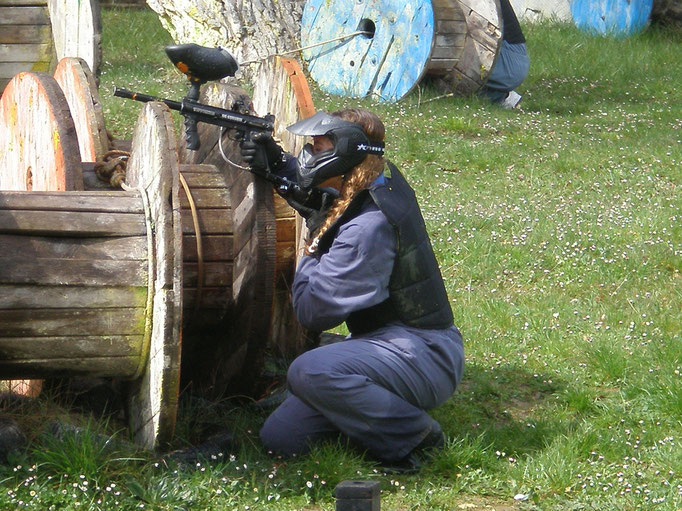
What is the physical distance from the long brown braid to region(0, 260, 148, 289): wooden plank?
2.36ft

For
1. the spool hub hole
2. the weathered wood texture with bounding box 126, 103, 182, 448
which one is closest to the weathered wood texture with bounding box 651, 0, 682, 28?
the spool hub hole

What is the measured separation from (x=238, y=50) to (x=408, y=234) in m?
6.76

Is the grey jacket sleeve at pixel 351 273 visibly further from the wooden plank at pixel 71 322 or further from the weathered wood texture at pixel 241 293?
the wooden plank at pixel 71 322

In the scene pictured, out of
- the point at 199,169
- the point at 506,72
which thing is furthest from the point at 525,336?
the point at 506,72

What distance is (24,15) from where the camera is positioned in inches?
400

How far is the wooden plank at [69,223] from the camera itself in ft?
13.1

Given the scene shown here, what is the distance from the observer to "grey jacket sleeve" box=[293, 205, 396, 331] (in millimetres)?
4035

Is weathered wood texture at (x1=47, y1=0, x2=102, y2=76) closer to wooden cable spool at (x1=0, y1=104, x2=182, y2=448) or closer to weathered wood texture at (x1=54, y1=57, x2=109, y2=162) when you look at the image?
weathered wood texture at (x1=54, y1=57, x2=109, y2=162)

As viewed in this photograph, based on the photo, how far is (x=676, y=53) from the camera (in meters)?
12.8

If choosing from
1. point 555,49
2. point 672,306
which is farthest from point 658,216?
point 555,49

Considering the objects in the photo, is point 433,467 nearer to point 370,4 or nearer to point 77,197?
point 77,197

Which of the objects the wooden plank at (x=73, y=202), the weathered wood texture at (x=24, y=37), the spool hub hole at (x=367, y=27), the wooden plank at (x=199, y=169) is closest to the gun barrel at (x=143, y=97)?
the wooden plank at (x=199, y=169)

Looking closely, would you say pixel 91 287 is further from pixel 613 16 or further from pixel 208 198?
pixel 613 16

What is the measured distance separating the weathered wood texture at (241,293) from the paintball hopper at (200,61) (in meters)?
0.18
